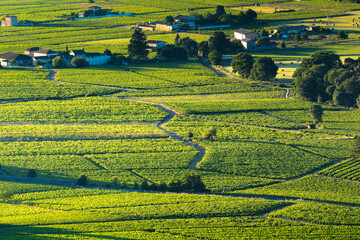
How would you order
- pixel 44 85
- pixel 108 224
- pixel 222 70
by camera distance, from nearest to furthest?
pixel 108 224
pixel 44 85
pixel 222 70

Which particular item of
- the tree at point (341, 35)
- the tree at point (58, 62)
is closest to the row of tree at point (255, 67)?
the tree at point (58, 62)

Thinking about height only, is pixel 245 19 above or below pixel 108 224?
above

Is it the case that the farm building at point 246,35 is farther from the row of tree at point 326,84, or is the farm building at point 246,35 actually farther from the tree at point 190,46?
the row of tree at point 326,84

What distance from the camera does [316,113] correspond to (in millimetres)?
74625

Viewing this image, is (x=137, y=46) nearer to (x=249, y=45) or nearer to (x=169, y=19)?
(x=249, y=45)

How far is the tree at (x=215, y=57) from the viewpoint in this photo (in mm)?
109125

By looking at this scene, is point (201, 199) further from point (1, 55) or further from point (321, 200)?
point (1, 55)

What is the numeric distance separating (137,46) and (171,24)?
102 feet

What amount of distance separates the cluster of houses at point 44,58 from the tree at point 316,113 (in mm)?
49965

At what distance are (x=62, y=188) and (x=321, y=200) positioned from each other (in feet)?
74.6

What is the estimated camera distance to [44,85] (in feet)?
312

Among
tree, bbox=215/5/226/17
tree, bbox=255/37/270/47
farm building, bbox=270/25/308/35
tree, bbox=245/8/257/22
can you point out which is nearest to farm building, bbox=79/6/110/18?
A: tree, bbox=215/5/226/17

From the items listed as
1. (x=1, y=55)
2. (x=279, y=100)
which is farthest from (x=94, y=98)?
(x=1, y=55)

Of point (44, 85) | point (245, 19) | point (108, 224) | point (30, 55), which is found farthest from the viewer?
point (245, 19)
